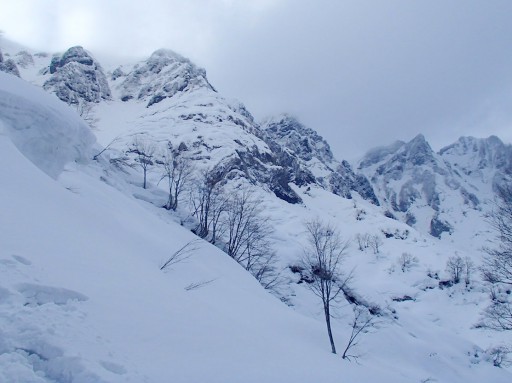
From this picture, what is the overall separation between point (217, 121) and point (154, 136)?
13.8m

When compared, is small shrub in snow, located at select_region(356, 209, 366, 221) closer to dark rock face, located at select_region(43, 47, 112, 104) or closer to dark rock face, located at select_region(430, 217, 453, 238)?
dark rock face, located at select_region(43, 47, 112, 104)

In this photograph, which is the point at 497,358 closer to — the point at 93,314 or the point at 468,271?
the point at 468,271

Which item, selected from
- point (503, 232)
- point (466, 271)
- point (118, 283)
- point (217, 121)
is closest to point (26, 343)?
point (118, 283)

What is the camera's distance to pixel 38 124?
397 inches

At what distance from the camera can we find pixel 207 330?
20.7 ft

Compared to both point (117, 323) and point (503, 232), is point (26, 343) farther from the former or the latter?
point (503, 232)

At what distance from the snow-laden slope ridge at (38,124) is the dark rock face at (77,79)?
91.7 m

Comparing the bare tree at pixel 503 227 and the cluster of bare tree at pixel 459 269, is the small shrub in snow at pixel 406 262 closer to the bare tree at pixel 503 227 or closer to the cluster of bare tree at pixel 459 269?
the cluster of bare tree at pixel 459 269

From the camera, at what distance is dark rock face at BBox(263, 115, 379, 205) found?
415 feet

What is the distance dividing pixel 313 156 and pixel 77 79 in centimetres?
9577

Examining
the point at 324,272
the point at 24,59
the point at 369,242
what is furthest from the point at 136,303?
the point at 24,59

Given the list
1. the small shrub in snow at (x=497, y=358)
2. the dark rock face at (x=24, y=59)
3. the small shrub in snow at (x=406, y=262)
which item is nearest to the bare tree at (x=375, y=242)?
the small shrub in snow at (x=406, y=262)

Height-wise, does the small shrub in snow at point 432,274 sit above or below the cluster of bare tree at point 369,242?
below

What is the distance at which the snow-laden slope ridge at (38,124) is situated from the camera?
30.9 ft
